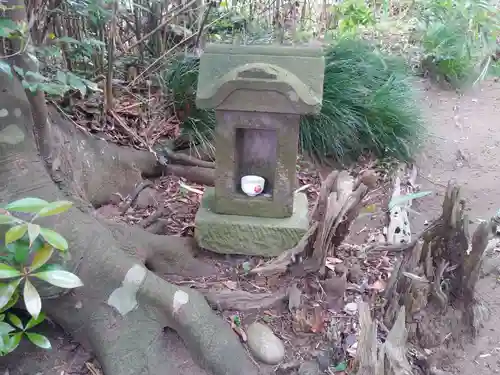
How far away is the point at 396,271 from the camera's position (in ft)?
7.75

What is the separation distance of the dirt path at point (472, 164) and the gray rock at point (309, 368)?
0.59 meters

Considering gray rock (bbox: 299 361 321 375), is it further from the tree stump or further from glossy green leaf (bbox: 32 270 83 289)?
glossy green leaf (bbox: 32 270 83 289)

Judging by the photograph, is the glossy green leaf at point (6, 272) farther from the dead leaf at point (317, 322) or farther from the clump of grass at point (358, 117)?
the clump of grass at point (358, 117)

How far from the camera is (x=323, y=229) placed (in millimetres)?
2285

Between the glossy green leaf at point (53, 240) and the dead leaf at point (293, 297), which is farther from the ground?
the glossy green leaf at point (53, 240)

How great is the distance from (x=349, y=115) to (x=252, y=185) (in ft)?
5.08

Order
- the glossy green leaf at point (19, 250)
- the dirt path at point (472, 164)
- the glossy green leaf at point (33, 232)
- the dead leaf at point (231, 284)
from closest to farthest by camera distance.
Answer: the glossy green leaf at point (33, 232)
the glossy green leaf at point (19, 250)
the dirt path at point (472, 164)
the dead leaf at point (231, 284)

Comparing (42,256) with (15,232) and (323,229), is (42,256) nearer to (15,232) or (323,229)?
(15,232)

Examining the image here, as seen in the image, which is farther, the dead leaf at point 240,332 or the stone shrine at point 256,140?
the stone shrine at point 256,140


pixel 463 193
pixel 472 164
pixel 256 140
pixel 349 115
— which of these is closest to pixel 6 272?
pixel 256 140

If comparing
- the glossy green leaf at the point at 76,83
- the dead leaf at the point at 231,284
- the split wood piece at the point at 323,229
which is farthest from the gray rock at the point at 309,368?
the glossy green leaf at the point at 76,83

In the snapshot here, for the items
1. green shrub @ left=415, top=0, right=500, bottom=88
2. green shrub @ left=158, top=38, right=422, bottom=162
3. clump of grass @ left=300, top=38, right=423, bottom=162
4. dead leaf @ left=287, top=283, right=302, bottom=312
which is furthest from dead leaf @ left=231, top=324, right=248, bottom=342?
green shrub @ left=415, top=0, right=500, bottom=88

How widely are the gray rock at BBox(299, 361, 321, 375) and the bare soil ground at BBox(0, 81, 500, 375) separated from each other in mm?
118

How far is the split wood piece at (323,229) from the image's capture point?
2.29 meters
